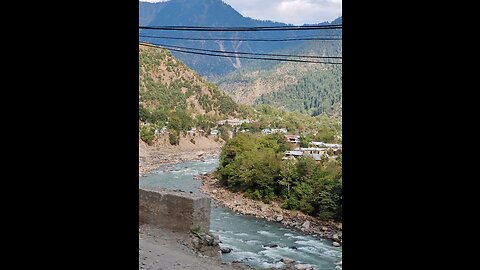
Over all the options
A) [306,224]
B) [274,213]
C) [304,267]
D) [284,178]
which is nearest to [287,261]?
[304,267]

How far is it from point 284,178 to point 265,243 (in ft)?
24.0

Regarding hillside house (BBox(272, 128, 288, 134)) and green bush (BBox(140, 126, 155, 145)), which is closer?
green bush (BBox(140, 126, 155, 145))

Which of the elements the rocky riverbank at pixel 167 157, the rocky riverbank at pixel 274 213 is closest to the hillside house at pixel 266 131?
the rocky riverbank at pixel 167 157

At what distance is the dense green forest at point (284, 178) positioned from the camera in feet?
59.8

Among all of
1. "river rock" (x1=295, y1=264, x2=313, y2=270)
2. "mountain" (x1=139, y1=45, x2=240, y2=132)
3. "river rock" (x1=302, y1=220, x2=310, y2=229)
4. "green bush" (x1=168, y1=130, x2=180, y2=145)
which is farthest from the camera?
"mountain" (x1=139, y1=45, x2=240, y2=132)

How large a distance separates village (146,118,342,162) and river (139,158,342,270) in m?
6.48

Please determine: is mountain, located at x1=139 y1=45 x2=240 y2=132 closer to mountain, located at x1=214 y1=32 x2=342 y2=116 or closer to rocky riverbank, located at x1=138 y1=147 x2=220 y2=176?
rocky riverbank, located at x1=138 y1=147 x2=220 y2=176

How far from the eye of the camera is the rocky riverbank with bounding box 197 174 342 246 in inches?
609

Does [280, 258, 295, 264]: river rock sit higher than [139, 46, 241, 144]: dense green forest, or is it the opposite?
[139, 46, 241, 144]: dense green forest

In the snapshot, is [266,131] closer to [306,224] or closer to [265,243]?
[306,224]

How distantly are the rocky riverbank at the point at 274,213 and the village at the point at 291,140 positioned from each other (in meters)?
3.59

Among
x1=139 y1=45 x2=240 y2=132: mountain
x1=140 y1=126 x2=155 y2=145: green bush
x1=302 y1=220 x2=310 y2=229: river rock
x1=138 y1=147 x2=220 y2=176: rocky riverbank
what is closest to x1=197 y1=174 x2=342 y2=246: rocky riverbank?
x1=302 y1=220 x2=310 y2=229: river rock

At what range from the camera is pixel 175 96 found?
33.3 metres
